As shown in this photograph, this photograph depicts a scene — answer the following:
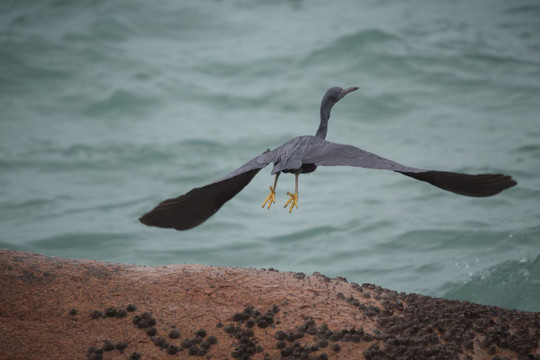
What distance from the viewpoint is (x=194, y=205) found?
5.16 metres

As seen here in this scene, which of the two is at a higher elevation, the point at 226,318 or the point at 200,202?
the point at 200,202

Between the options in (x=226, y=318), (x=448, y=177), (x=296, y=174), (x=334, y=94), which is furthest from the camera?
(x=334, y=94)

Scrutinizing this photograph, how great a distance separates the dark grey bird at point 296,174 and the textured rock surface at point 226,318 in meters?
0.93

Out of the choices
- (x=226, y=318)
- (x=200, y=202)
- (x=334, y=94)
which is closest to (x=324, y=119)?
(x=334, y=94)

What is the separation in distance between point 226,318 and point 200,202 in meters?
1.03

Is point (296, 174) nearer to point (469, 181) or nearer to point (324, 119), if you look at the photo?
point (324, 119)

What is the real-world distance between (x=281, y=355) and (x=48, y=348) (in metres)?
1.78

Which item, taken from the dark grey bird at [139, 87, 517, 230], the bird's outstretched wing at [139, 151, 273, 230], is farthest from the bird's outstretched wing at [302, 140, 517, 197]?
the bird's outstretched wing at [139, 151, 273, 230]

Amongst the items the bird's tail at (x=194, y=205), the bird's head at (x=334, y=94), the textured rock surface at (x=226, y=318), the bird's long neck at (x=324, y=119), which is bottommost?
the textured rock surface at (x=226, y=318)

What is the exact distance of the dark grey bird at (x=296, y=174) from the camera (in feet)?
14.6

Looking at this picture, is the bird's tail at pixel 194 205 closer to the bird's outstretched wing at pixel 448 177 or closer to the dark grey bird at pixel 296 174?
the dark grey bird at pixel 296 174

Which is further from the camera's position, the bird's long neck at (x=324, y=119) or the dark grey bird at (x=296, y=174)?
the bird's long neck at (x=324, y=119)

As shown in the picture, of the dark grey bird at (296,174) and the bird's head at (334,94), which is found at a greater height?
the bird's head at (334,94)

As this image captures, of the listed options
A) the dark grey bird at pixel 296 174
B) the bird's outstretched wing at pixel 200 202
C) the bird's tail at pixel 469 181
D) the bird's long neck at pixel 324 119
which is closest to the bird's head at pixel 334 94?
the bird's long neck at pixel 324 119
